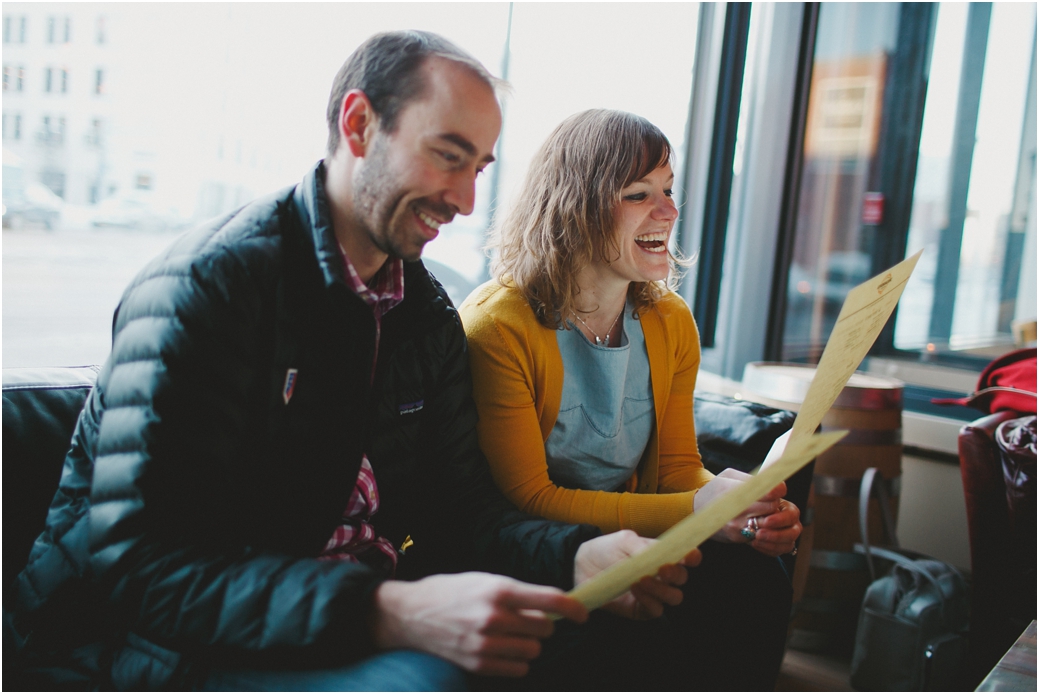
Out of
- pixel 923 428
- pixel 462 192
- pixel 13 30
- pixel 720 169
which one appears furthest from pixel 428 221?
pixel 923 428

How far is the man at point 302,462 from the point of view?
767 millimetres

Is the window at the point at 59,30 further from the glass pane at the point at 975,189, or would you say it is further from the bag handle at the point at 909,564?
the glass pane at the point at 975,189

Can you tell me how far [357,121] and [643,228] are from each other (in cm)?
62

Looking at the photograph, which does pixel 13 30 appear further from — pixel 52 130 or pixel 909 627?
pixel 909 627

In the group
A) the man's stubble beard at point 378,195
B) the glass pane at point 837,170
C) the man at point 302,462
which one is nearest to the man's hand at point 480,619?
the man at point 302,462

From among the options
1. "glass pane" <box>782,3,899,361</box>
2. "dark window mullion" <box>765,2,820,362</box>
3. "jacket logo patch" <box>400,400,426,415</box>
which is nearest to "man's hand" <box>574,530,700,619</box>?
"jacket logo patch" <box>400,400,426,415</box>

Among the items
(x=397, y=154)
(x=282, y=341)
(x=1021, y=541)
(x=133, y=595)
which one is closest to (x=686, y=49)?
(x=1021, y=541)

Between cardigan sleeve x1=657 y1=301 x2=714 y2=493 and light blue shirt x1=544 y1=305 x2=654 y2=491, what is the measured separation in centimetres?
8

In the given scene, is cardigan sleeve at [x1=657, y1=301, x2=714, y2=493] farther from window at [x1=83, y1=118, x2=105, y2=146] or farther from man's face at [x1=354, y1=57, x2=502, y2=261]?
window at [x1=83, y1=118, x2=105, y2=146]

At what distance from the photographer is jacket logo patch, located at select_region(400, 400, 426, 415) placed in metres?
1.15

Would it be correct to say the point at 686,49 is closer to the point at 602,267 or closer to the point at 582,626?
the point at 602,267

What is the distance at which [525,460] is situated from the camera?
4.17 feet

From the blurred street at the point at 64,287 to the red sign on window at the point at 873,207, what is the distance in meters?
2.71

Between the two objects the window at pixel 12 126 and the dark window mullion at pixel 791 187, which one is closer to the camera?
the window at pixel 12 126
